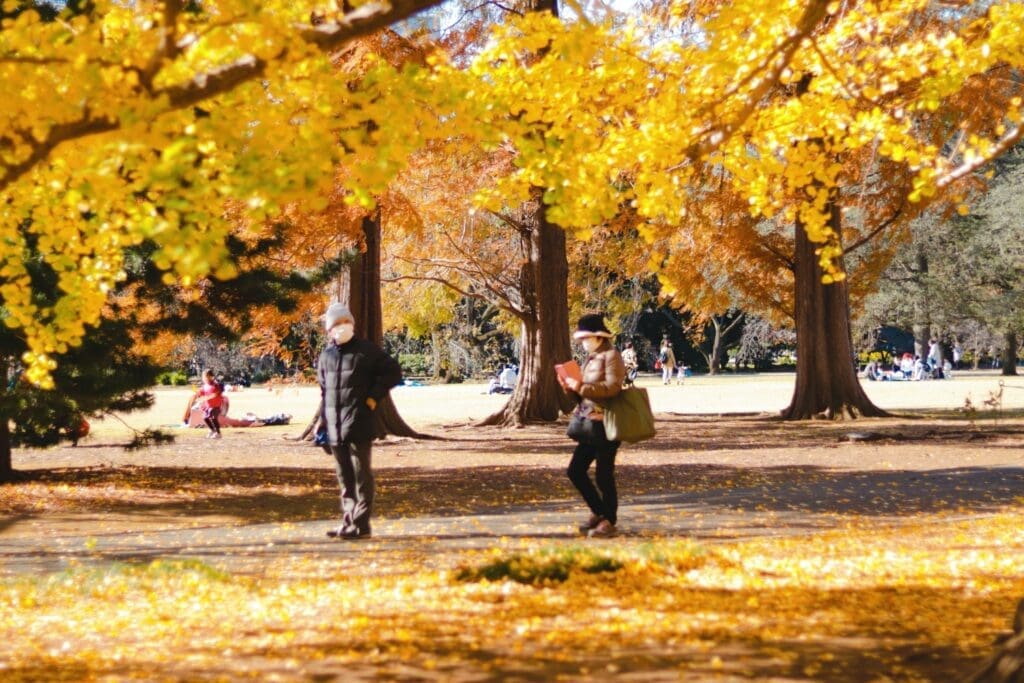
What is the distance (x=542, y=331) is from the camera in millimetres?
24109

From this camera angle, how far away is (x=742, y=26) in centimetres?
902

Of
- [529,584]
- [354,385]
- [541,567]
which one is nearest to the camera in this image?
[529,584]

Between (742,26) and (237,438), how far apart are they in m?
15.6

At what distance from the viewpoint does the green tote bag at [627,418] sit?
8672mm

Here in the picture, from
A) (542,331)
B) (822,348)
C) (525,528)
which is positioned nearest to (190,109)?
(525,528)

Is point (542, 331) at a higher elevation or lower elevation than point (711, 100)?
lower

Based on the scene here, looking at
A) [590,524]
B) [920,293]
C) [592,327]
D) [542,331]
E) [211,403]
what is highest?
[920,293]

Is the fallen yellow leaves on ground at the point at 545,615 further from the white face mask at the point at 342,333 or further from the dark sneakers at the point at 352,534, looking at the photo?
the white face mask at the point at 342,333

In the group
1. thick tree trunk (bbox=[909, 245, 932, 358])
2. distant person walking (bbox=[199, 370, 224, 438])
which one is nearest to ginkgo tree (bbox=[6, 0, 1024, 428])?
distant person walking (bbox=[199, 370, 224, 438])

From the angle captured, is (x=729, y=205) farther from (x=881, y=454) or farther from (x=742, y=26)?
(x=742, y=26)

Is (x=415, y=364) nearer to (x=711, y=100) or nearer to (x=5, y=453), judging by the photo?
(x=5, y=453)

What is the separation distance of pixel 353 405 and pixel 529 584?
2.62m

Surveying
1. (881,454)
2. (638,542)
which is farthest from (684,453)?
(638,542)

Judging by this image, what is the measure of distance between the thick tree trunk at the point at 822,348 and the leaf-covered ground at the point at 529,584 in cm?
1069
